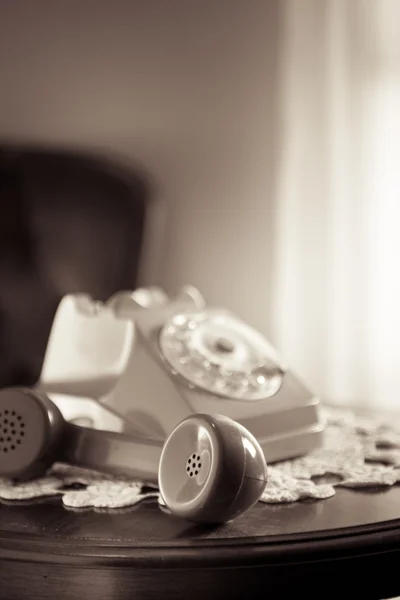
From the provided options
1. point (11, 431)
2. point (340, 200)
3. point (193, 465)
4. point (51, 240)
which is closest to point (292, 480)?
point (193, 465)

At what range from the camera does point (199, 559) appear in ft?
1.89

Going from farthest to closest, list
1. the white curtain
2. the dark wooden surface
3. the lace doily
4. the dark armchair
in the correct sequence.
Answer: the white curtain
the dark armchair
the lace doily
the dark wooden surface

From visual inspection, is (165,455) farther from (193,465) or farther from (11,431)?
(11,431)

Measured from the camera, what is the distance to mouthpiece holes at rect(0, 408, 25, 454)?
2.48ft

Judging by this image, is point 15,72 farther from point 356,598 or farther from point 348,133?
point 356,598

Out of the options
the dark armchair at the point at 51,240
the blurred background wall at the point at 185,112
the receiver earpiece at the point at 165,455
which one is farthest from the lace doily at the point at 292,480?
the blurred background wall at the point at 185,112

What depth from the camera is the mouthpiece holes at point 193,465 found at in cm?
65

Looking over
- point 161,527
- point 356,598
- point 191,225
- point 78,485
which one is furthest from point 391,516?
point 191,225

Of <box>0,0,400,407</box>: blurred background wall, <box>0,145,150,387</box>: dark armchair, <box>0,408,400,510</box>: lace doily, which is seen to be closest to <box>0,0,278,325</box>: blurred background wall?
<box>0,0,400,407</box>: blurred background wall

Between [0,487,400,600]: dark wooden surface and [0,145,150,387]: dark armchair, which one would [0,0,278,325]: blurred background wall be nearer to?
[0,145,150,387]: dark armchair

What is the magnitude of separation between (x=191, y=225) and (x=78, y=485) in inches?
51.7

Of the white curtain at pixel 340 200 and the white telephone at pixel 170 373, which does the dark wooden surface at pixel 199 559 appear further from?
the white curtain at pixel 340 200

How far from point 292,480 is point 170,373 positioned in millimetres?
182

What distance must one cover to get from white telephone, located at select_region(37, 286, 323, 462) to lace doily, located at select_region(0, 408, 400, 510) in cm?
4
